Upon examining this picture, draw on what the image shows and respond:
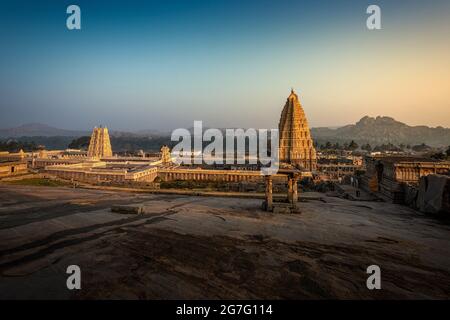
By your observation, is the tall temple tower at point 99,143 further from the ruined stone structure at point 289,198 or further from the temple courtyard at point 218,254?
the ruined stone structure at point 289,198

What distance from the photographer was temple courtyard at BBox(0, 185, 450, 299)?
10148mm

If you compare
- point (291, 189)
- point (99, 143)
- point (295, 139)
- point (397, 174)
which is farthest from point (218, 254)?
point (99, 143)

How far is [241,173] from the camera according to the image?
7156 cm

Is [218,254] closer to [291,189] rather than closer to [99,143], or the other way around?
[291,189]

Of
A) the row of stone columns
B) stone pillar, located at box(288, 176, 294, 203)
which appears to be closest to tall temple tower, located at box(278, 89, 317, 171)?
the row of stone columns

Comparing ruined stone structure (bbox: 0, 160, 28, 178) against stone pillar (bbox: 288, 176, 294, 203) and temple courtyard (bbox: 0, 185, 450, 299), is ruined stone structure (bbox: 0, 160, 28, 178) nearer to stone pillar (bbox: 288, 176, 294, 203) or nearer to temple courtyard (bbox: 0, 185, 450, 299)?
temple courtyard (bbox: 0, 185, 450, 299)

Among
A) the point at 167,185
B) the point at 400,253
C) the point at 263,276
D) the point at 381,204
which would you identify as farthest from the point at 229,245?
the point at 167,185

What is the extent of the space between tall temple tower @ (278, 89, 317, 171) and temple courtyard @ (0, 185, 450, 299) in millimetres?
63443

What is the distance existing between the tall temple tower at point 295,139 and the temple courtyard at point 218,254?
208 ft

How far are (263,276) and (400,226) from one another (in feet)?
47.2

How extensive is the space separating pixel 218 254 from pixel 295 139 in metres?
77.1
